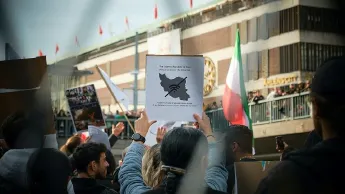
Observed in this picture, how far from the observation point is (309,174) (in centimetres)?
100

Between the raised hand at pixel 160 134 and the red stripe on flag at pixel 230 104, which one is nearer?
the red stripe on flag at pixel 230 104

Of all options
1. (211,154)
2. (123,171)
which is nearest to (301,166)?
(211,154)

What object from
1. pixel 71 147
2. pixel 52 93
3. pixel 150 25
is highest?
pixel 150 25

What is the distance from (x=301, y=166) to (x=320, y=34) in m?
0.35

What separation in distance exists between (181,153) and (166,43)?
0.93 metres

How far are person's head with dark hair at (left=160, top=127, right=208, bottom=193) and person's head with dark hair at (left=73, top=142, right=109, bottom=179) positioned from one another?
71.9 inches

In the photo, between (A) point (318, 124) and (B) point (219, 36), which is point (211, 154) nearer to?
(A) point (318, 124)

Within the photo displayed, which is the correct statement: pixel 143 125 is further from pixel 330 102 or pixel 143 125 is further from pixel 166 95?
pixel 330 102

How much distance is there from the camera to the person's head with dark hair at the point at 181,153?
1686 mm

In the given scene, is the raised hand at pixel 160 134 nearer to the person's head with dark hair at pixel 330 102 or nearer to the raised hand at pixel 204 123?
the raised hand at pixel 204 123

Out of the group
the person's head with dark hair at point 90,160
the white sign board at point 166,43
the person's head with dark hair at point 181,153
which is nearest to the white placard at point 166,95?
the person's head with dark hair at point 181,153

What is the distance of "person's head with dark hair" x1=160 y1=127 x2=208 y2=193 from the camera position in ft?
5.53

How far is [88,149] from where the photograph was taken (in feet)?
11.9

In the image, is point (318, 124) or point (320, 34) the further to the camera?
point (318, 124)
